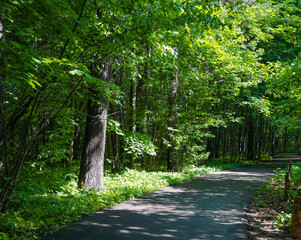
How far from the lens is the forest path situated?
4.73m

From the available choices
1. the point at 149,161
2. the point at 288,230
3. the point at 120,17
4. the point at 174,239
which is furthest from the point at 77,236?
the point at 149,161

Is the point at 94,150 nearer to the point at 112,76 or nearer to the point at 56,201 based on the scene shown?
the point at 56,201

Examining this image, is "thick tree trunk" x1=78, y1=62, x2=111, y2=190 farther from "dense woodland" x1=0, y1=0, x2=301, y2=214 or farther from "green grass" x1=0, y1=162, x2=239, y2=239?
"green grass" x1=0, y1=162, x2=239, y2=239

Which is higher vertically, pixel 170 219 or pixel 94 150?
pixel 94 150

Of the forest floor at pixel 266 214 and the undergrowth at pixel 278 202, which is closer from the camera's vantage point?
the forest floor at pixel 266 214

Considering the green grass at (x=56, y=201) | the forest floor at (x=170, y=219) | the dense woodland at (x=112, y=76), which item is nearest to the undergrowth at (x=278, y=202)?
the forest floor at (x=170, y=219)

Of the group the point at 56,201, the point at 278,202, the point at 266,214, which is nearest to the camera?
the point at 56,201

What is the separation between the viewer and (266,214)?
21.3 ft

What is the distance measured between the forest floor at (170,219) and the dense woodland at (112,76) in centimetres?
173

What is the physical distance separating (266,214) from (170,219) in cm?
277

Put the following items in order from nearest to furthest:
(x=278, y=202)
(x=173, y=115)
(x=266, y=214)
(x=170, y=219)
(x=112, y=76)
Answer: (x=170, y=219) → (x=266, y=214) → (x=278, y=202) → (x=112, y=76) → (x=173, y=115)

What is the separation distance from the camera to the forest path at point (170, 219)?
186 inches

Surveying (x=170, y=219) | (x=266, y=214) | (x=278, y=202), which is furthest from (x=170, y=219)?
(x=278, y=202)

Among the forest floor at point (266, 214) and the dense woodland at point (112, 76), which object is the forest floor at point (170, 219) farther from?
the dense woodland at point (112, 76)
